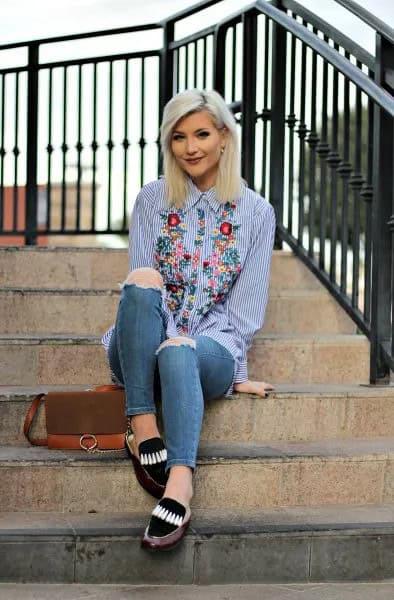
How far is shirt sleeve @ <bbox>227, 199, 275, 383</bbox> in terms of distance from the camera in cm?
346

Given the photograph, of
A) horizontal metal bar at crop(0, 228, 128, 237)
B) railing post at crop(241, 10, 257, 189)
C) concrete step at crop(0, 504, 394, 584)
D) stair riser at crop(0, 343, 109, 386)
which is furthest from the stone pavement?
horizontal metal bar at crop(0, 228, 128, 237)

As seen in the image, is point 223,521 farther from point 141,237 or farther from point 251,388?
point 141,237

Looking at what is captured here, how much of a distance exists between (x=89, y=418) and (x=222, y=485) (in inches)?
17.7

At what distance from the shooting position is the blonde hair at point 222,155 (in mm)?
3416

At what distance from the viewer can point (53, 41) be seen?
5.69 meters

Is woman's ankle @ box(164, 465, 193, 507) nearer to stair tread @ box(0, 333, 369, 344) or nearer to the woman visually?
the woman

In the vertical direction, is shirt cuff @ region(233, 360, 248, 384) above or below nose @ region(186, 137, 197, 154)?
below

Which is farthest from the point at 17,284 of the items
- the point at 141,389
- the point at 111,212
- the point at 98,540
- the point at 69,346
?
the point at 98,540

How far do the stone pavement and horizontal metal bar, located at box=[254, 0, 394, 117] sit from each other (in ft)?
5.13

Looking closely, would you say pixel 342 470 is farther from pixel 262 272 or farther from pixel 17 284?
pixel 17 284

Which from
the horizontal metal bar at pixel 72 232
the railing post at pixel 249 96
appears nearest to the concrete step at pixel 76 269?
the railing post at pixel 249 96

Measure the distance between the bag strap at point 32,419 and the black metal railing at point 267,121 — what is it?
1.27 m

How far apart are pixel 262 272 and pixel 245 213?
0.69ft

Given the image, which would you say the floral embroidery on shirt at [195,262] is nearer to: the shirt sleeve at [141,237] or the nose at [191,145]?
the shirt sleeve at [141,237]
